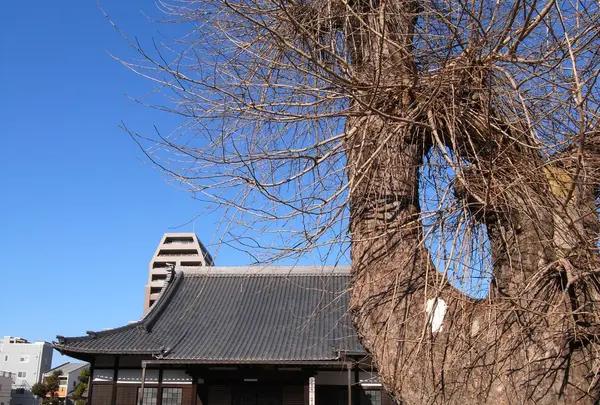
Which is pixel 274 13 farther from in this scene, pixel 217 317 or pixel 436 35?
pixel 217 317

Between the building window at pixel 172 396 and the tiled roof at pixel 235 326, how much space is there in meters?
0.91

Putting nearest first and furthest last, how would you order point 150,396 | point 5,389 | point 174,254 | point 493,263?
point 493,263
point 150,396
point 5,389
point 174,254

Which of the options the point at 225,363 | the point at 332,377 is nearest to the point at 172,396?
the point at 225,363

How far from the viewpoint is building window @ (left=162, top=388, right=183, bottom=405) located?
42.1 feet

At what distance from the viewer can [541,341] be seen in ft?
8.15

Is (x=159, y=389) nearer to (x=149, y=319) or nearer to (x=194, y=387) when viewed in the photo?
(x=194, y=387)

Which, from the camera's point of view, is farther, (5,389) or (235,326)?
(5,389)

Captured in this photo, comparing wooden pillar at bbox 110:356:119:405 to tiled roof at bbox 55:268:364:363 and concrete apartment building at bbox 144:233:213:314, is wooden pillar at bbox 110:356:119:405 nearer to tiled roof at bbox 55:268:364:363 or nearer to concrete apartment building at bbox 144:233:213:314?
tiled roof at bbox 55:268:364:363

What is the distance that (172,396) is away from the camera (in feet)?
42.3

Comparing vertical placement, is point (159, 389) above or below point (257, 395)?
above

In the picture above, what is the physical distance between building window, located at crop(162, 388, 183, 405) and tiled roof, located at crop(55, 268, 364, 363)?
91 cm

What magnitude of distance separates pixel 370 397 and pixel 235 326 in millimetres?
3913

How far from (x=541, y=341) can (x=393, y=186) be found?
107 cm

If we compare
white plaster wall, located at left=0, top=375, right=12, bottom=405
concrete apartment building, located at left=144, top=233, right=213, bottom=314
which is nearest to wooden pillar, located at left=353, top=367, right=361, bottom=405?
concrete apartment building, located at left=144, top=233, right=213, bottom=314
